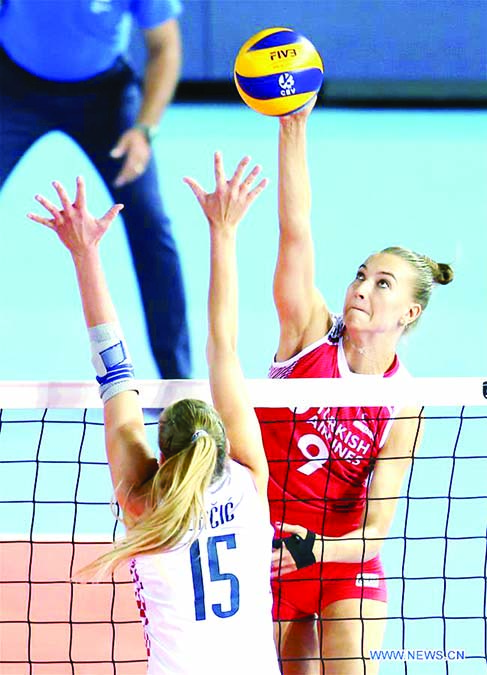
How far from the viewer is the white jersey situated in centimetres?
254

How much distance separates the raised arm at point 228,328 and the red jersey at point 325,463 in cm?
71

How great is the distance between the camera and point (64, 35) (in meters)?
8.74

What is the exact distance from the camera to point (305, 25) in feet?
39.4

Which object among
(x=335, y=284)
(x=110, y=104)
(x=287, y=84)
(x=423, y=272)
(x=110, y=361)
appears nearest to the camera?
(x=110, y=361)

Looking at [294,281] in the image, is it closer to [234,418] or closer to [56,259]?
[234,418]

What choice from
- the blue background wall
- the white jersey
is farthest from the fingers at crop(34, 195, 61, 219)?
the blue background wall

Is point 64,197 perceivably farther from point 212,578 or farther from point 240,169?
point 212,578

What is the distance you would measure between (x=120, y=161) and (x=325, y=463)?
5.03 m

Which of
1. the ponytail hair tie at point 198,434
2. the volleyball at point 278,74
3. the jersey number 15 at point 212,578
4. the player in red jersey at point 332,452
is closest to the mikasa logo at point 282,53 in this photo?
the volleyball at point 278,74

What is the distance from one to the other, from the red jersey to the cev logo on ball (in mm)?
999

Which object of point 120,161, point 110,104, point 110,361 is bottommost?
point 110,361

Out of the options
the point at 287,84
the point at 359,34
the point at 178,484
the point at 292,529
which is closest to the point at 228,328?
the point at 178,484

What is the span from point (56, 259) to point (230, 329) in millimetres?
6309

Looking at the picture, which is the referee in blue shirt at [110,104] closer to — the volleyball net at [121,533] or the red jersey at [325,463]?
the volleyball net at [121,533]
